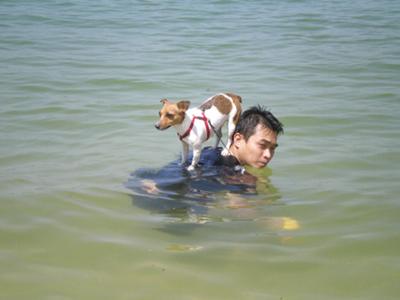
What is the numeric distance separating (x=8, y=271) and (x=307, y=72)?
7.02m

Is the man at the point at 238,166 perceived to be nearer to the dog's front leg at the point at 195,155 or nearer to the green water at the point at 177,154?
the dog's front leg at the point at 195,155

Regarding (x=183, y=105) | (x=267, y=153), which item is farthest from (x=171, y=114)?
(x=267, y=153)

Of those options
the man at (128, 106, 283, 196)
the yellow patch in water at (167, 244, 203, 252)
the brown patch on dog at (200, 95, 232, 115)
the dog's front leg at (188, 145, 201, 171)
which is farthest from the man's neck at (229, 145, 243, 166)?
the yellow patch in water at (167, 244, 203, 252)

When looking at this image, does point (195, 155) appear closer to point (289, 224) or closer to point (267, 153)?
point (267, 153)

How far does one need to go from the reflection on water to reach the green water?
0.03 m

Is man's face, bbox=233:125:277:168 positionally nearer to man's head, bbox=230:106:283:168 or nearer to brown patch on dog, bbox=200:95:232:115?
man's head, bbox=230:106:283:168

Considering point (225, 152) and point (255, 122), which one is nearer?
point (255, 122)

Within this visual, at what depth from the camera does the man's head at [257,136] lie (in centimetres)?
472

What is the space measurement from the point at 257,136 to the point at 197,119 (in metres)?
0.60

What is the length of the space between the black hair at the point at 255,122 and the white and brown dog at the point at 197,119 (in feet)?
1.06

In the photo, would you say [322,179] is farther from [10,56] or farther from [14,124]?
[10,56]

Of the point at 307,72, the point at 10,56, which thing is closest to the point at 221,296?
the point at 307,72

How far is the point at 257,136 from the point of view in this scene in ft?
15.5

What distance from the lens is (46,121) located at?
6.80 m
